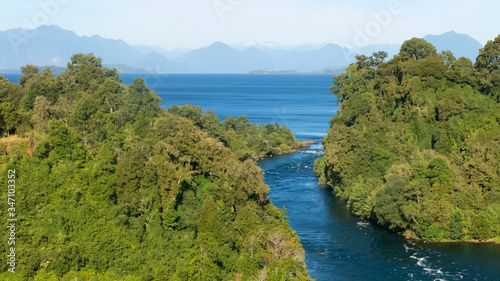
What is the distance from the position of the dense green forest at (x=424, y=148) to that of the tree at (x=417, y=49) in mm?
195

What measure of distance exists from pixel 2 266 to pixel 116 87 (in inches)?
1532

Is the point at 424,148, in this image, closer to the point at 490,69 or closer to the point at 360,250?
the point at 490,69

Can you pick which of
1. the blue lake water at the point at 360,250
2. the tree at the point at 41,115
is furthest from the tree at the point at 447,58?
the tree at the point at 41,115

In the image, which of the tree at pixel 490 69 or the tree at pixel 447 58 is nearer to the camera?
the tree at pixel 490 69

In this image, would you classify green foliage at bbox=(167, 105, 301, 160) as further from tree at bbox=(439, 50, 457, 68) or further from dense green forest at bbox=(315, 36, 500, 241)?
tree at bbox=(439, 50, 457, 68)

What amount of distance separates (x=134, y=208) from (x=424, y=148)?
50.4m

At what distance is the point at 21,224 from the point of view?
47.8 metres

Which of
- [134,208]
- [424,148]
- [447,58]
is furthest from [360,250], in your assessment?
[447,58]

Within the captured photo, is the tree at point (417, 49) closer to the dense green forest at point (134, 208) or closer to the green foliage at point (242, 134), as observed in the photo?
the green foliage at point (242, 134)

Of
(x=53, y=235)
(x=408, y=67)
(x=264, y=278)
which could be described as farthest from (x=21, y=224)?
(x=408, y=67)

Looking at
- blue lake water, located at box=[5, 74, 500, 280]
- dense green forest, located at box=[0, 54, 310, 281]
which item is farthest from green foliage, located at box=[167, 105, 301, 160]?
dense green forest, located at box=[0, 54, 310, 281]

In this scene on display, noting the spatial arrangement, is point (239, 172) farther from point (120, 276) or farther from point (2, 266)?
point (2, 266)

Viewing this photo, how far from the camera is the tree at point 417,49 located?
9438 cm

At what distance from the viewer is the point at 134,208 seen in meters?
51.8
